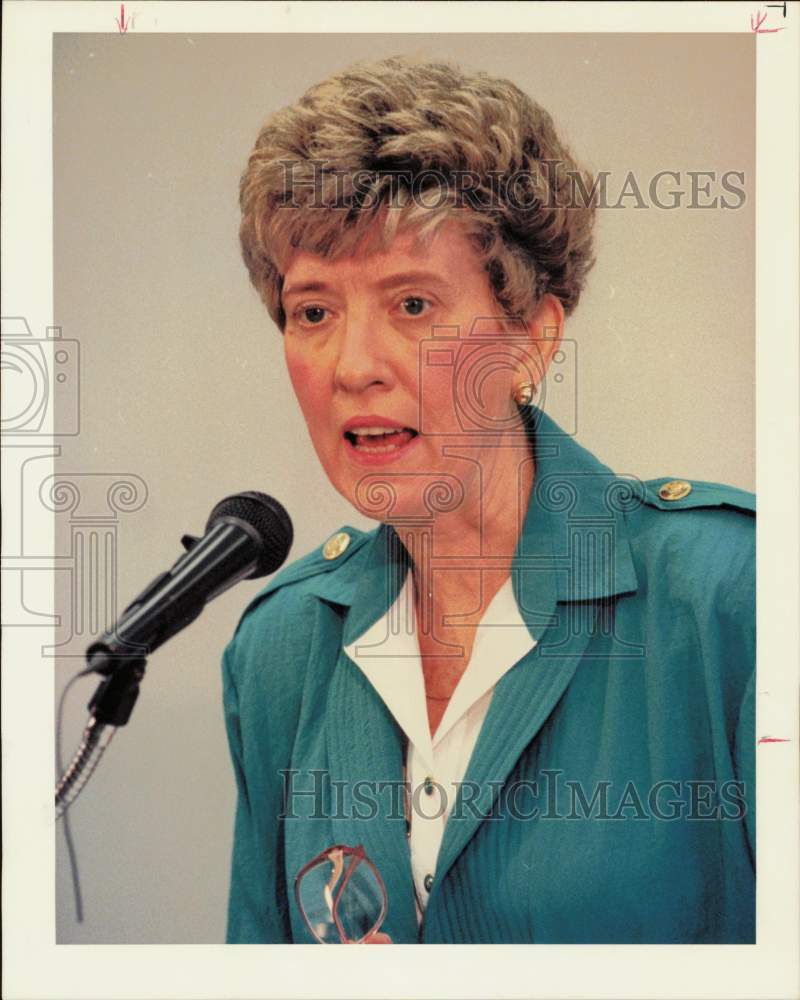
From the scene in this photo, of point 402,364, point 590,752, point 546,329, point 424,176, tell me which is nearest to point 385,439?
point 402,364

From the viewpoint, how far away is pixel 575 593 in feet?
6.93

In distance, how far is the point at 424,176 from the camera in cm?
205

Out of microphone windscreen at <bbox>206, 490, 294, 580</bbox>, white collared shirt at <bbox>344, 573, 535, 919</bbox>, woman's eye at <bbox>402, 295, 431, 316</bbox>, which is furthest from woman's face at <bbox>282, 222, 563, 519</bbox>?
white collared shirt at <bbox>344, 573, 535, 919</bbox>

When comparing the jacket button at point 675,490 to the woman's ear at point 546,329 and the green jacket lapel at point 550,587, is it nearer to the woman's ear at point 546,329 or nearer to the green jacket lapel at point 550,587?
the green jacket lapel at point 550,587

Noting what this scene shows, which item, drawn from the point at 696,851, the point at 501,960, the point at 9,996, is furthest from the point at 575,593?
the point at 9,996

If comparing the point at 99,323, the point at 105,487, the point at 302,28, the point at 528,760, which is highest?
the point at 302,28

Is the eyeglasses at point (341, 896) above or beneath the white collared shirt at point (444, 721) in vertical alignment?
beneath

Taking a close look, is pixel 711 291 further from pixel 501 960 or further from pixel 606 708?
pixel 501 960

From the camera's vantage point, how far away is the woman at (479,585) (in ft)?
6.79

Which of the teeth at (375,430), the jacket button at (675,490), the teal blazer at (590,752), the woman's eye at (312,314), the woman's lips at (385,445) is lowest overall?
the teal blazer at (590,752)

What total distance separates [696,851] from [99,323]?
4.52 ft

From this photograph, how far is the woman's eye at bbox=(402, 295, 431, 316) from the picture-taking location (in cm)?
207

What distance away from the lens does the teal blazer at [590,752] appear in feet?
6.81

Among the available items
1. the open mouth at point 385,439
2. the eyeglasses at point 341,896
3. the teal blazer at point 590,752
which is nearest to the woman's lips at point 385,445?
the open mouth at point 385,439
